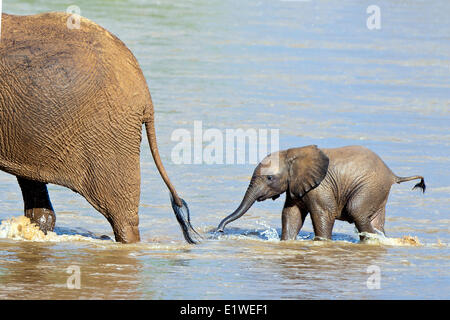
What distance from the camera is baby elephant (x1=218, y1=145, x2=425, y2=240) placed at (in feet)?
34.1

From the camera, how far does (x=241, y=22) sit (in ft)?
91.5

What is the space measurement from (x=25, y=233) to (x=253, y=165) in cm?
436

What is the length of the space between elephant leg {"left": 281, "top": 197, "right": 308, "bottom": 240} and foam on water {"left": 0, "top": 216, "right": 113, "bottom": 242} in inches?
68.6

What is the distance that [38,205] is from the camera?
980 cm

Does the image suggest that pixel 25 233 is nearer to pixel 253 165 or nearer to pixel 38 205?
pixel 38 205

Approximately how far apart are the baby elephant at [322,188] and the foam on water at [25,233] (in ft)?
5.47

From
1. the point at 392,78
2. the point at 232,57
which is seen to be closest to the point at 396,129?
the point at 392,78

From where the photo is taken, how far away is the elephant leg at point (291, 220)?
33.9ft

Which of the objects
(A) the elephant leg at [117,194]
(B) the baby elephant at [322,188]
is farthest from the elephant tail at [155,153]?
(B) the baby elephant at [322,188]

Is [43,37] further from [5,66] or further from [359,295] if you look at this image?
[359,295]

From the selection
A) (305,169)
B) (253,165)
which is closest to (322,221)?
(305,169)

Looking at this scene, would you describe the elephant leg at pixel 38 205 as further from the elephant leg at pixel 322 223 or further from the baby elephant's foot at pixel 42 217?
the elephant leg at pixel 322 223

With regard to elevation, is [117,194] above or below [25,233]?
above

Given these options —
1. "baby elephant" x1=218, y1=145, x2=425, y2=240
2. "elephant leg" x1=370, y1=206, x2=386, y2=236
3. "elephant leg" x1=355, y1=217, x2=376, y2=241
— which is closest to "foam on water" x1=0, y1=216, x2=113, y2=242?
"baby elephant" x1=218, y1=145, x2=425, y2=240
